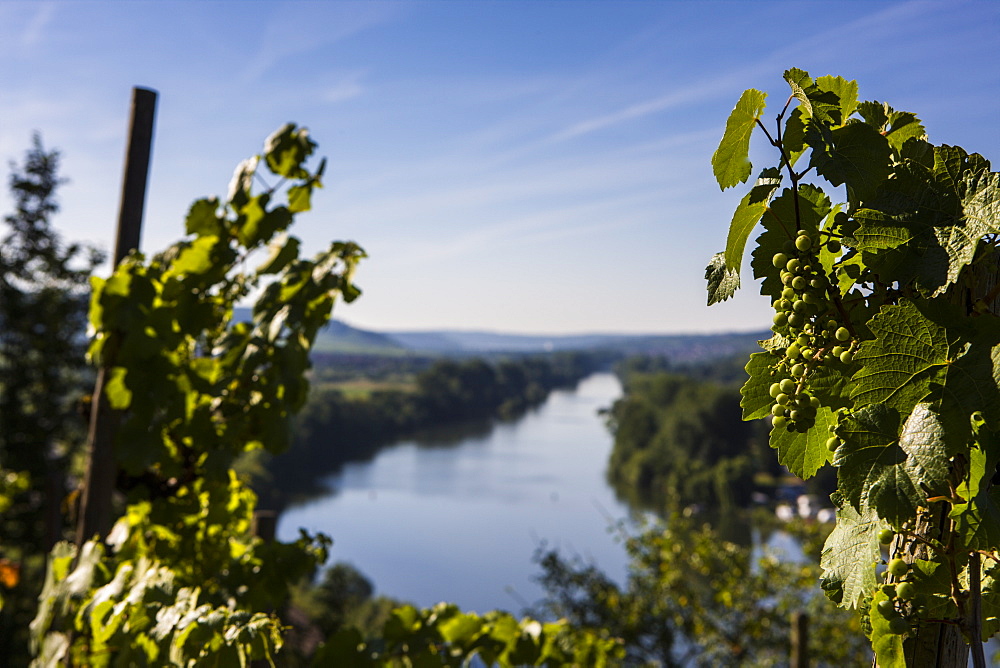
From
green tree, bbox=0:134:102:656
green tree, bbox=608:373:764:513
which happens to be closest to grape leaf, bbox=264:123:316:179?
green tree, bbox=0:134:102:656

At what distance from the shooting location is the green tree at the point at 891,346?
0.52 metres

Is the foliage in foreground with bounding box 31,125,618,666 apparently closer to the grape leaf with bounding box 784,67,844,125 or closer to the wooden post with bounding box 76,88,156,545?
the wooden post with bounding box 76,88,156,545

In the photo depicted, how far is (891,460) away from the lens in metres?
0.53

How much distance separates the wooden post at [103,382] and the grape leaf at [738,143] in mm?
1366

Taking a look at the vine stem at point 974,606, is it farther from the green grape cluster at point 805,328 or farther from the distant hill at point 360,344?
the distant hill at point 360,344

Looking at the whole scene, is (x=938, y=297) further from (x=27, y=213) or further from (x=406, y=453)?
(x=406, y=453)

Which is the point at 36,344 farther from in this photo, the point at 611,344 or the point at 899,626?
the point at 611,344

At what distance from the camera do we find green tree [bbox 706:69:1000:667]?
523mm

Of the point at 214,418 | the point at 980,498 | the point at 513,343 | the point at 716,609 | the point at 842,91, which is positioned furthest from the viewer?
the point at 513,343

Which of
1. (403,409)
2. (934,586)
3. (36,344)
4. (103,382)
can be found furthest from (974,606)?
(403,409)

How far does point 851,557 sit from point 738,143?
1.21 ft

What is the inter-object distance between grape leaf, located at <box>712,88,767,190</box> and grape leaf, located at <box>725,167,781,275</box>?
21 mm

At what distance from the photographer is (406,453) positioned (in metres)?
48.8

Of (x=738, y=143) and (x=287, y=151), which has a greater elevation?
(x=287, y=151)
